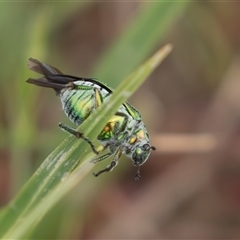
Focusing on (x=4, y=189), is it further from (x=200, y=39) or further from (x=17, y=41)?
(x=200, y=39)

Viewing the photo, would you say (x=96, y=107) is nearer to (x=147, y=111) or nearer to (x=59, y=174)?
(x=59, y=174)

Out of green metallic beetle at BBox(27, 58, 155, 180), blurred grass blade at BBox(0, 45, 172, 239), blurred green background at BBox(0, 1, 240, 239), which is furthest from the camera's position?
blurred green background at BBox(0, 1, 240, 239)

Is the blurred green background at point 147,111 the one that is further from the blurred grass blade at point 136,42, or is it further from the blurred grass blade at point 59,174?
the blurred grass blade at point 59,174

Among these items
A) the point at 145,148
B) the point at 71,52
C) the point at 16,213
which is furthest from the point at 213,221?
the point at 16,213

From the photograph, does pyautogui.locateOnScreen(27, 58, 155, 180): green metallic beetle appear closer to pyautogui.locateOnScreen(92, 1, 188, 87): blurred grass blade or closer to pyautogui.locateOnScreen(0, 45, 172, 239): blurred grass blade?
pyautogui.locateOnScreen(0, 45, 172, 239): blurred grass blade

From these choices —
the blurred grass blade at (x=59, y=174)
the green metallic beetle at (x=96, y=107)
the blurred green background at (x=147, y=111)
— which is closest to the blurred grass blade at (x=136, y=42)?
the blurred green background at (x=147, y=111)

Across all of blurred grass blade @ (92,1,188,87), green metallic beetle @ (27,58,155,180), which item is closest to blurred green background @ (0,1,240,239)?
blurred grass blade @ (92,1,188,87)
